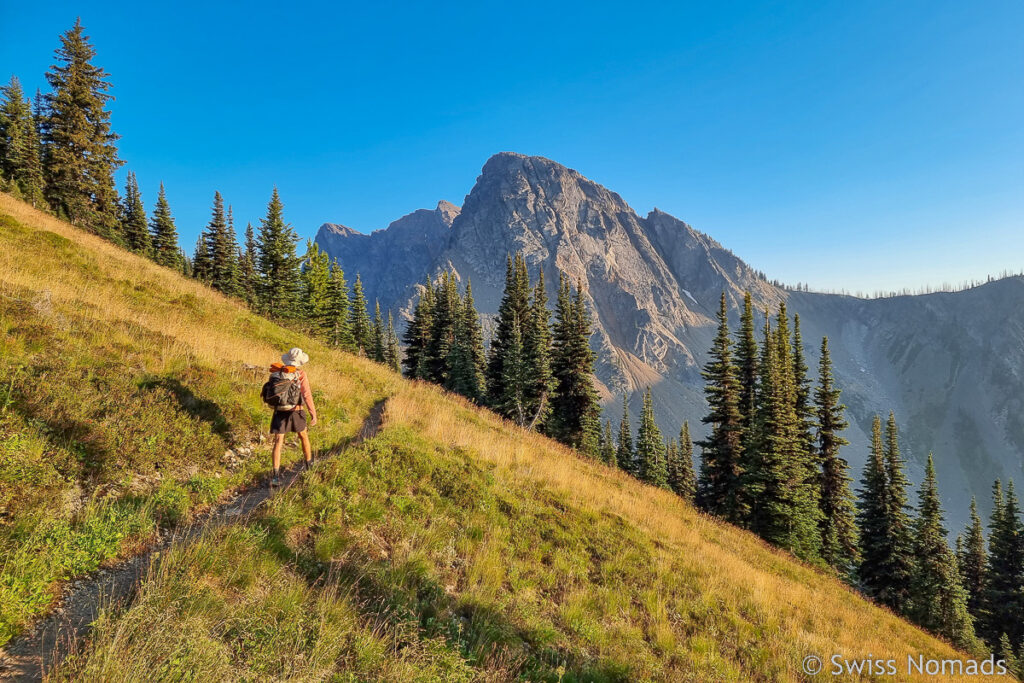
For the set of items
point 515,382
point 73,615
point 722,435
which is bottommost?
point 73,615

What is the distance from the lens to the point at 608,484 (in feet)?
44.7

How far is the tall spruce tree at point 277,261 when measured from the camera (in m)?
40.1

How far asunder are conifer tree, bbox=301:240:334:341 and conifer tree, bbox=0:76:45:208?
19271 millimetres

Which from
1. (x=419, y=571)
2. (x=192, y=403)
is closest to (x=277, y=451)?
(x=192, y=403)

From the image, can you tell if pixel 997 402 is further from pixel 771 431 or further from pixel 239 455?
pixel 239 455

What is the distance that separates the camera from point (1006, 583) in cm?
3247

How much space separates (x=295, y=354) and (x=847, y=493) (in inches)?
1601

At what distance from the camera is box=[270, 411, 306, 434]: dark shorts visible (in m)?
7.04

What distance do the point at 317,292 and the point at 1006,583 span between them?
66.7 m

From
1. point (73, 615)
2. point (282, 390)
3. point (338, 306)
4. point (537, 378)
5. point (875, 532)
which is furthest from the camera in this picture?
point (338, 306)

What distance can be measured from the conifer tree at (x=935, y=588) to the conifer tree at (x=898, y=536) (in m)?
0.54

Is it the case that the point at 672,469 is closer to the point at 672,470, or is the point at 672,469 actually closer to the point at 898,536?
the point at 672,470

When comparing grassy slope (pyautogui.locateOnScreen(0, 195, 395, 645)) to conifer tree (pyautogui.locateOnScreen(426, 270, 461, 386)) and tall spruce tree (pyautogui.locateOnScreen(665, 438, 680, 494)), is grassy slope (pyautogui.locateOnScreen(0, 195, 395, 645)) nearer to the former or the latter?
conifer tree (pyautogui.locateOnScreen(426, 270, 461, 386))

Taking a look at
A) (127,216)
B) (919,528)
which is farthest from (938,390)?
(127,216)
